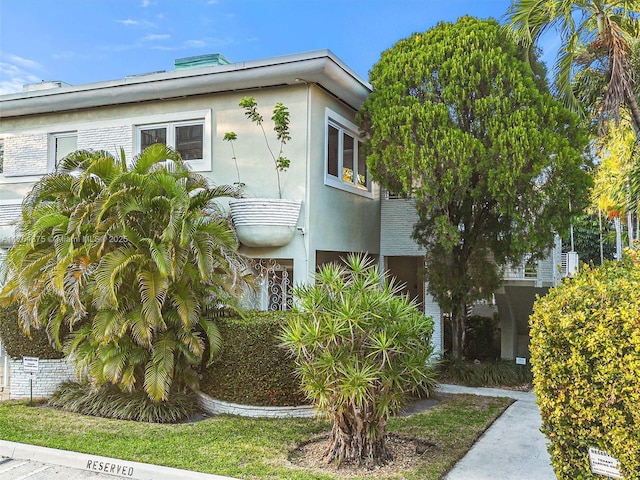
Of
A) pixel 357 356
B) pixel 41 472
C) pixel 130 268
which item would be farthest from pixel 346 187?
pixel 41 472

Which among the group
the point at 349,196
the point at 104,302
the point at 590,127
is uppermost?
the point at 590,127

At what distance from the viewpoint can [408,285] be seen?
15.8 metres

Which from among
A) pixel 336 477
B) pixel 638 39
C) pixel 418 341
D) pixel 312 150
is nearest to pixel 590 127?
pixel 638 39

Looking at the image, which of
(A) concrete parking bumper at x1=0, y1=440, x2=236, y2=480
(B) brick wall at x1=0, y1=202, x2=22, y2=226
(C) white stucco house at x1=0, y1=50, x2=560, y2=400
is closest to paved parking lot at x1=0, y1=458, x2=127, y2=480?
(A) concrete parking bumper at x1=0, y1=440, x2=236, y2=480

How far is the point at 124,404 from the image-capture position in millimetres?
8711

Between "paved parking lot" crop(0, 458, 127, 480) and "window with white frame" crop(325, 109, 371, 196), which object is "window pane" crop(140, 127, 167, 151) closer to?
"window with white frame" crop(325, 109, 371, 196)

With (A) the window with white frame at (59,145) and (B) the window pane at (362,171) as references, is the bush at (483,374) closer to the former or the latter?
(B) the window pane at (362,171)

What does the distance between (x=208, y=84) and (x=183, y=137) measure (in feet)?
4.86

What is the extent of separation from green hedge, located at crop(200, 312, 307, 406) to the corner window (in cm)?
432

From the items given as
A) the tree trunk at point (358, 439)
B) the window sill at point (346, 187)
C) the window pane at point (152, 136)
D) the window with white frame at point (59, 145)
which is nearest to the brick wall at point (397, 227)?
the window sill at point (346, 187)

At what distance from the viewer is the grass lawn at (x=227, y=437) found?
246 inches

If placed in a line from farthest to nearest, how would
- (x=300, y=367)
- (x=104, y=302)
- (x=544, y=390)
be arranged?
(x=104, y=302)
(x=300, y=367)
(x=544, y=390)

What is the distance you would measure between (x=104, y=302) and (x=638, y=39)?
40.1 ft

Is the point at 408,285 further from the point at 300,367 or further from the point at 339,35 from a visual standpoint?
the point at 300,367
